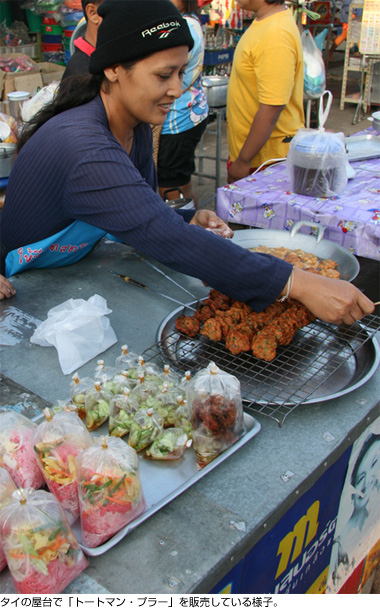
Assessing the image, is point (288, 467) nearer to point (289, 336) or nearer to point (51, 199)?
point (289, 336)

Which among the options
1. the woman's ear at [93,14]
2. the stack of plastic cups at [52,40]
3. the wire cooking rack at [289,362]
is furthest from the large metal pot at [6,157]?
the stack of plastic cups at [52,40]

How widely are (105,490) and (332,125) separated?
8363 mm

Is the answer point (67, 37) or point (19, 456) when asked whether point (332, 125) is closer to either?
point (67, 37)

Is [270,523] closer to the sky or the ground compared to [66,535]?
closer to the ground

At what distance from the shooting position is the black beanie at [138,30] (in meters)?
1.61

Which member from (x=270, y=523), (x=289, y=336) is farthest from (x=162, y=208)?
(x=270, y=523)

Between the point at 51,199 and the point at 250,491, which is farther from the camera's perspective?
the point at 51,199

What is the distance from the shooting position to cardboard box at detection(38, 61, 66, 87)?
20.3ft

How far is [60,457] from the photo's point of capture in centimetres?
115

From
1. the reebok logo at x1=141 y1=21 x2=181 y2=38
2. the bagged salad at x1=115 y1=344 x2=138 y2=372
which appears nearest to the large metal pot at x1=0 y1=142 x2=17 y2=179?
the reebok logo at x1=141 y1=21 x2=181 y2=38

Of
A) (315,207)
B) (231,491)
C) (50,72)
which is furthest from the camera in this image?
(50,72)

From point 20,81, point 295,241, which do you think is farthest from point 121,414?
point 20,81

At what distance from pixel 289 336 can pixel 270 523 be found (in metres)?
0.60

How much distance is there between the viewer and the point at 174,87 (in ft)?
5.63
